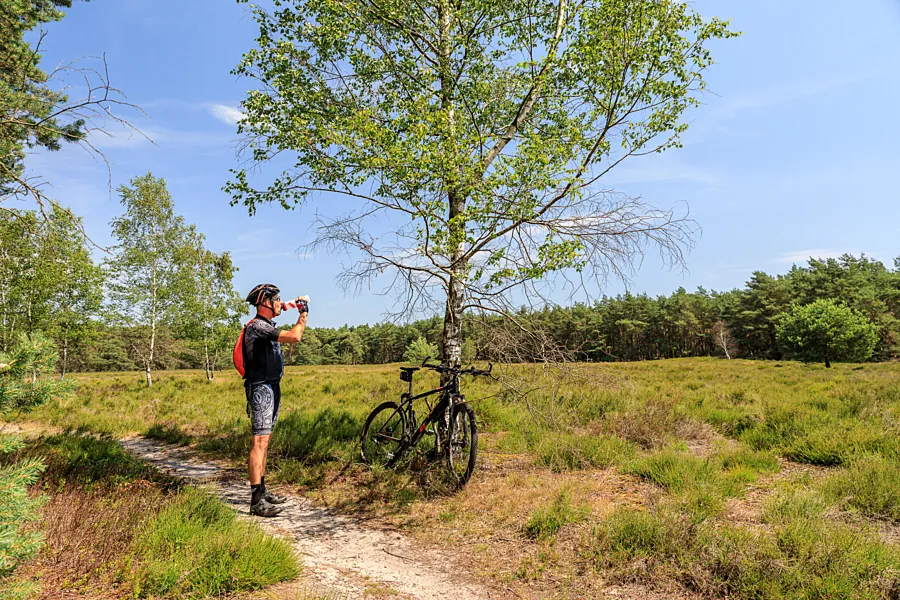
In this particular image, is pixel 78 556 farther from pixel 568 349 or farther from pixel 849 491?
pixel 849 491

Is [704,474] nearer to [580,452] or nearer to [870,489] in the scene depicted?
[870,489]

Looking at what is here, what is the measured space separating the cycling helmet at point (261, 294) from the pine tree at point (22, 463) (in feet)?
8.83

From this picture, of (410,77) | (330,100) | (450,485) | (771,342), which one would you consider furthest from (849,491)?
(771,342)

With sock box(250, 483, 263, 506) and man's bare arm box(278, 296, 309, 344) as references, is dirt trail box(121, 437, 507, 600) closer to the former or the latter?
sock box(250, 483, 263, 506)

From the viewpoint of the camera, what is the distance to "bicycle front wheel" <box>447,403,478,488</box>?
18.5 feet

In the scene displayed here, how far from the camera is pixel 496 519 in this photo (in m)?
5.09

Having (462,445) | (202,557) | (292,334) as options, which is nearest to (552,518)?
(462,445)

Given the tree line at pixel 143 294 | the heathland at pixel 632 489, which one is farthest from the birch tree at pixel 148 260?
the heathland at pixel 632 489

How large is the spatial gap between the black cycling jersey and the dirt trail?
1.73 metres

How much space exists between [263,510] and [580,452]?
4.67m

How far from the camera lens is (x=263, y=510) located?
17.7 feet

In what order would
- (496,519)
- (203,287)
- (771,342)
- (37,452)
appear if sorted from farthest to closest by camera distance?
(771,342)
(203,287)
(37,452)
(496,519)

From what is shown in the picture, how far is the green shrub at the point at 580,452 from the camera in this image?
22.4 feet

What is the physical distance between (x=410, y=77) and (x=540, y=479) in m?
6.65
